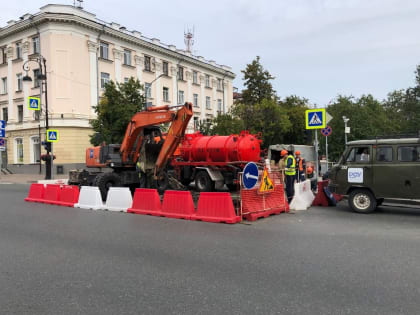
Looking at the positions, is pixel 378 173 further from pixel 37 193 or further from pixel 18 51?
pixel 18 51

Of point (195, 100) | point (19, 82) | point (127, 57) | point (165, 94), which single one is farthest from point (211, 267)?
point (195, 100)

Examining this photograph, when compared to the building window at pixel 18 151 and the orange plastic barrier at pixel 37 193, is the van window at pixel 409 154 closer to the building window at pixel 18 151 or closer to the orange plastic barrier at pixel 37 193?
the orange plastic barrier at pixel 37 193

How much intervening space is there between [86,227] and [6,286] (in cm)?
385

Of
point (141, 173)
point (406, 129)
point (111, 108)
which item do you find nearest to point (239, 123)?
point (111, 108)

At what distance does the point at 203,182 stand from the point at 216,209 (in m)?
6.14

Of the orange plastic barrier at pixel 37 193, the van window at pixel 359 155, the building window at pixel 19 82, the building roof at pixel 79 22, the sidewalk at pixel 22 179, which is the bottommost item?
the sidewalk at pixel 22 179

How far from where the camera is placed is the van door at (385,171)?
9.73 metres

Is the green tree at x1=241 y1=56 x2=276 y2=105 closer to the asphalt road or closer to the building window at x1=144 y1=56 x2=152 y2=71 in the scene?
the building window at x1=144 y1=56 x2=152 y2=71

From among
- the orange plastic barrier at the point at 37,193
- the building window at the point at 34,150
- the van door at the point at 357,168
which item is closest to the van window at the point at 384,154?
the van door at the point at 357,168

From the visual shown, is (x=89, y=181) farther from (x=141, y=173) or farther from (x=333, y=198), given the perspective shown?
(x=333, y=198)

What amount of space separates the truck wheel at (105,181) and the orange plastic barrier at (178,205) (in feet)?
14.7

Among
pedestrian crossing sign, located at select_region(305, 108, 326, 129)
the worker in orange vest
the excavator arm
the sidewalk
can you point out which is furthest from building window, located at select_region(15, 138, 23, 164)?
pedestrian crossing sign, located at select_region(305, 108, 326, 129)

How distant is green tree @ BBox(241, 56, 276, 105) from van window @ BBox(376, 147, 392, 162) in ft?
120

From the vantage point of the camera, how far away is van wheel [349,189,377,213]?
1004 cm
